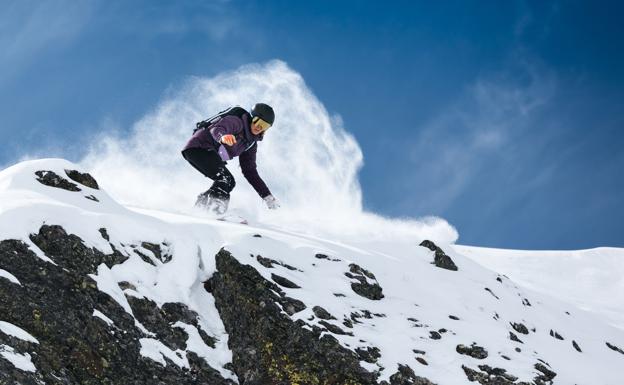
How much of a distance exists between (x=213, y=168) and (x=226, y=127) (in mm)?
978

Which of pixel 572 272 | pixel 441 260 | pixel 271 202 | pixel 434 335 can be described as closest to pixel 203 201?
pixel 271 202

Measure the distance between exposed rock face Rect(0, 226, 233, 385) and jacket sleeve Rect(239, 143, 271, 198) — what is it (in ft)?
19.1

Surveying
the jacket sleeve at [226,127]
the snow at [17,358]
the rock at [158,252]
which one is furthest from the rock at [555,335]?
the snow at [17,358]

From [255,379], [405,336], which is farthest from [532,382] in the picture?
[255,379]

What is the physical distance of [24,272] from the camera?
7172mm

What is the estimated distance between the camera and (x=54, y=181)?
9.71 m

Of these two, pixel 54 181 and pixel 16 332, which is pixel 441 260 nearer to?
pixel 54 181

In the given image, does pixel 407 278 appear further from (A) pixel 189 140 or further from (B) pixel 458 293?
(A) pixel 189 140

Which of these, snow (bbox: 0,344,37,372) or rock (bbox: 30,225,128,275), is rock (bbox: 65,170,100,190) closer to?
rock (bbox: 30,225,128,275)

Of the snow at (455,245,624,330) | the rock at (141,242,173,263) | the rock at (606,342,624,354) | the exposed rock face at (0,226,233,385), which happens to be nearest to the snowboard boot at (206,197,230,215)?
the rock at (141,242,173,263)

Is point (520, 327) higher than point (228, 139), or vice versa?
point (228, 139)

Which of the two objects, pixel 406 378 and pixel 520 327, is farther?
pixel 520 327

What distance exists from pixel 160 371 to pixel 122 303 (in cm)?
100

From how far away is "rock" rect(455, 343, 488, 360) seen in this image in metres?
8.82
